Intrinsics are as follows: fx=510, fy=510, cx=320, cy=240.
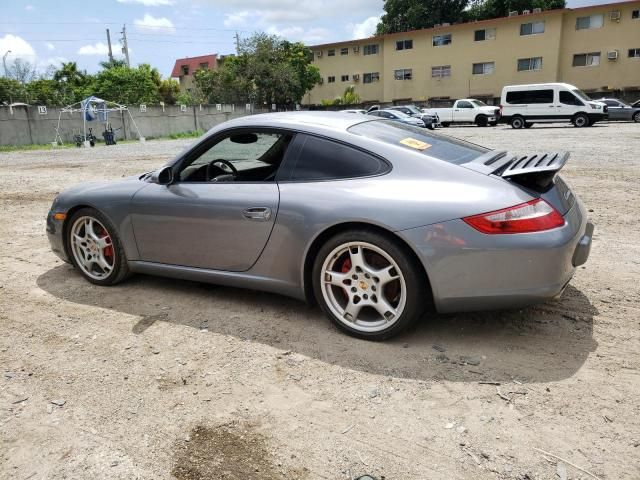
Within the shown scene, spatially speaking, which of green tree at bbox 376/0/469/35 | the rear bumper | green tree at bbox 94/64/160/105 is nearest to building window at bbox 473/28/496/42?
green tree at bbox 376/0/469/35

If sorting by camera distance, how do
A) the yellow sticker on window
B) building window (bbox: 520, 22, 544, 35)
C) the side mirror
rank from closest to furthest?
the yellow sticker on window
the side mirror
building window (bbox: 520, 22, 544, 35)

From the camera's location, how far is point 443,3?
52.7m

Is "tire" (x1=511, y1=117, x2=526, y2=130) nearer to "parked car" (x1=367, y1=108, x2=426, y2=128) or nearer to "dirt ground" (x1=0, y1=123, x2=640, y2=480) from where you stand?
"parked car" (x1=367, y1=108, x2=426, y2=128)

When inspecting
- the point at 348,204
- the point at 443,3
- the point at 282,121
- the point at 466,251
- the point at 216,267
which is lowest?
the point at 216,267

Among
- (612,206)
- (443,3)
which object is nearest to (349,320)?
(612,206)

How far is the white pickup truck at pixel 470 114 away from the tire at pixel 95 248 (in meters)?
A: 28.2

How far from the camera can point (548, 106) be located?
25.2 m

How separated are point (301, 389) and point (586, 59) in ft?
144

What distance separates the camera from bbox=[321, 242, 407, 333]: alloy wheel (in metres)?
2.98

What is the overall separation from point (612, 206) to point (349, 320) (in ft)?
15.7

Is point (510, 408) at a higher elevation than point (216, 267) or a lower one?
lower

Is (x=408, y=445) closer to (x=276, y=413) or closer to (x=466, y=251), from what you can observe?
(x=276, y=413)

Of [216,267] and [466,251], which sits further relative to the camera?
[216,267]

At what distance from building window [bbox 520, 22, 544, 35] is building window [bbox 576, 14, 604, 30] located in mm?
2571
